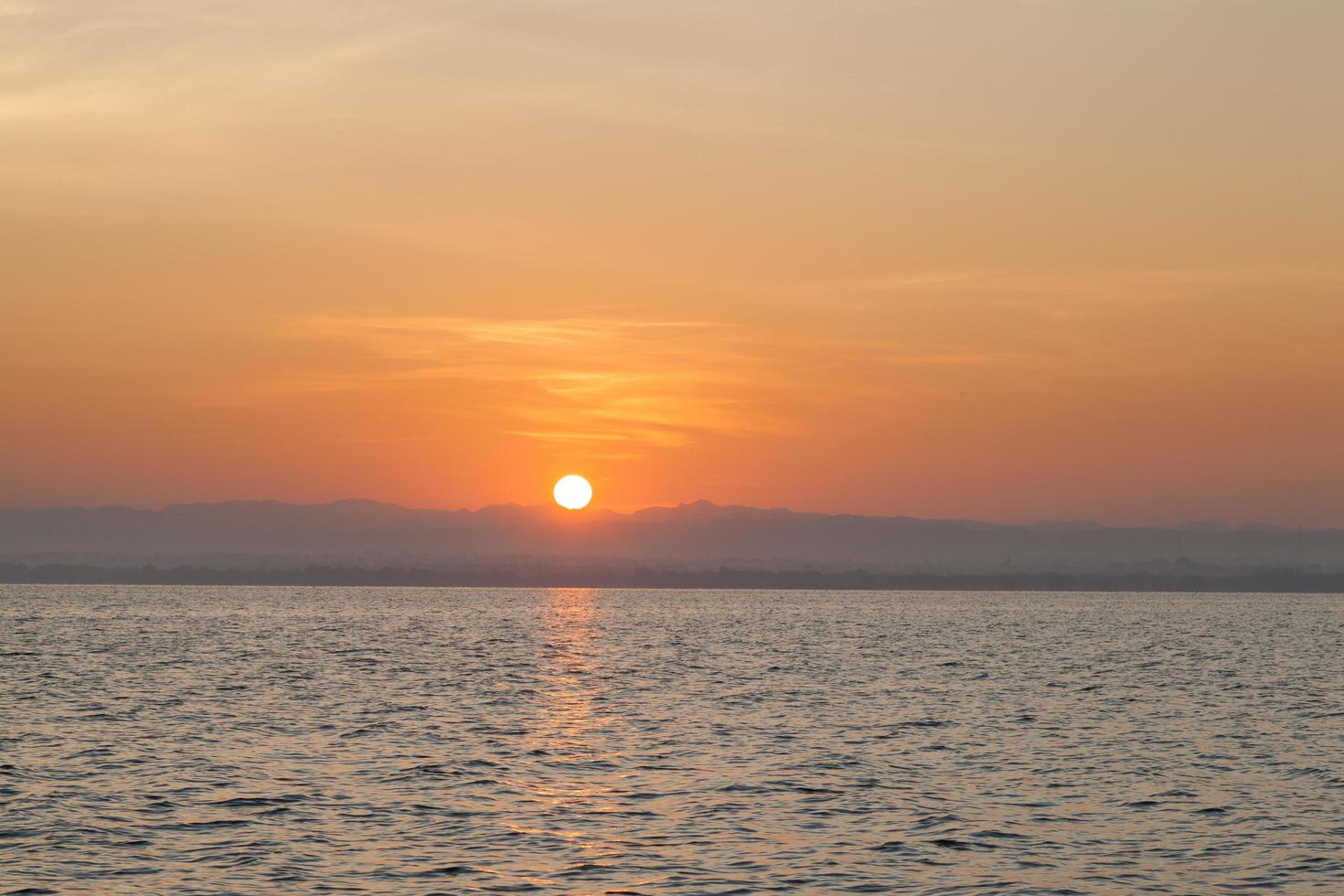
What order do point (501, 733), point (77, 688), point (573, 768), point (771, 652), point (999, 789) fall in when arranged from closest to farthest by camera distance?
1. point (999, 789)
2. point (573, 768)
3. point (501, 733)
4. point (77, 688)
5. point (771, 652)

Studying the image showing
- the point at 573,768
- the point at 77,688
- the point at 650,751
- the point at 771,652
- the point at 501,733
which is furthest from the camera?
the point at 771,652

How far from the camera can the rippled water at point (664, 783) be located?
120 ft

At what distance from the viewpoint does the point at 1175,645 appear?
168250mm

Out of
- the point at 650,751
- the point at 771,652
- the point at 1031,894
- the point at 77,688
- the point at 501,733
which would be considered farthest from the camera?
the point at 771,652

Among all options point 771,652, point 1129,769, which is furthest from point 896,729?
point 771,652

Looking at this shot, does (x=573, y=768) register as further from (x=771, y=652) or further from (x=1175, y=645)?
(x=1175, y=645)

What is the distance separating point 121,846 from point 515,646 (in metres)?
121

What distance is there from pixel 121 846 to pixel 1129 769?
119 feet

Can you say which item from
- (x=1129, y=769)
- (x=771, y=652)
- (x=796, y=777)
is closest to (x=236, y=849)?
(x=796, y=777)

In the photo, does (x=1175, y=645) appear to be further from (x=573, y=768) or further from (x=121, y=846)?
(x=121, y=846)

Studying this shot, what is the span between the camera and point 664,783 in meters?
50.2

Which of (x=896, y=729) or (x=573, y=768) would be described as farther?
(x=896, y=729)

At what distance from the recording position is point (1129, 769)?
5522 cm

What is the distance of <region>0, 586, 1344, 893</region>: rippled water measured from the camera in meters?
36.5
